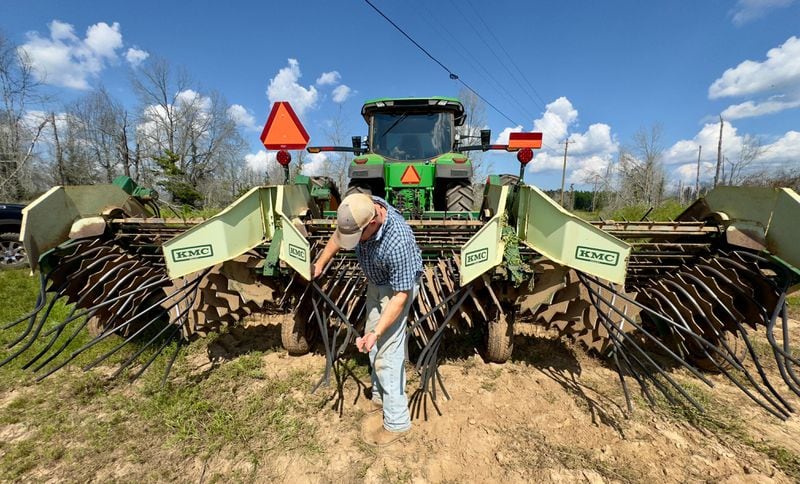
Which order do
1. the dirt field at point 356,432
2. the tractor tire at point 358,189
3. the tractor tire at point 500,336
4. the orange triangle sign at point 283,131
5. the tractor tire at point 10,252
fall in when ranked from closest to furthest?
the dirt field at point 356,432
the tractor tire at point 500,336
the orange triangle sign at point 283,131
the tractor tire at point 358,189
the tractor tire at point 10,252

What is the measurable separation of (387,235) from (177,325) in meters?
2.26

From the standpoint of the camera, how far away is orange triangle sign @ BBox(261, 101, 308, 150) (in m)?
3.18

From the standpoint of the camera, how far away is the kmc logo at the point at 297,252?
2360mm

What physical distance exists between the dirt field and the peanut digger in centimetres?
22

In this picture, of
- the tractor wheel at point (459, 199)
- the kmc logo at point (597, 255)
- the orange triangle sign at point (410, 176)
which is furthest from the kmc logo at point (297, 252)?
the tractor wheel at point (459, 199)

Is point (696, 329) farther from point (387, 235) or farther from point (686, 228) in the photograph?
point (387, 235)

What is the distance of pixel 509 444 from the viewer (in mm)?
2252

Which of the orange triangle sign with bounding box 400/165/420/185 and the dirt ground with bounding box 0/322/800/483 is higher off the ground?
the orange triangle sign with bounding box 400/165/420/185

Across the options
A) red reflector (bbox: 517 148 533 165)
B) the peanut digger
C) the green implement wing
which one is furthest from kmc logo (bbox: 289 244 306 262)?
red reflector (bbox: 517 148 533 165)

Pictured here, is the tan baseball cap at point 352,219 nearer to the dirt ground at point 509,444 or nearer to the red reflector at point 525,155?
the dirt ground at point 509,444

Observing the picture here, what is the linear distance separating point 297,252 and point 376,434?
130cm

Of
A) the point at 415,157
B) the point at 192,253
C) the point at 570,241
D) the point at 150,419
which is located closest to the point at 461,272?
the point at 570,241

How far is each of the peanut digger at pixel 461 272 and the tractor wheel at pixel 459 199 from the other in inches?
43.1

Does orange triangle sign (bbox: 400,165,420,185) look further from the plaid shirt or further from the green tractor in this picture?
the plaid shirt
